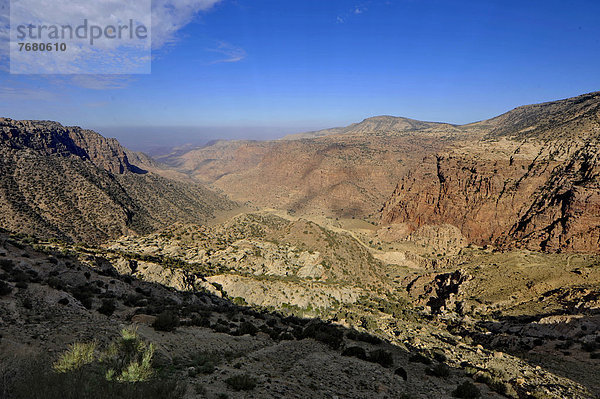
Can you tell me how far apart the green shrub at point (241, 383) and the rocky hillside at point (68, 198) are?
64.3m

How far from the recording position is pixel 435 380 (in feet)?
46.3

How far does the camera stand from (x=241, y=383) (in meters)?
8.73

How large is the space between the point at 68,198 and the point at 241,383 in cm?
8337

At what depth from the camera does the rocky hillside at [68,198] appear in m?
59.4

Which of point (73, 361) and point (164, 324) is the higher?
point (73, 361)

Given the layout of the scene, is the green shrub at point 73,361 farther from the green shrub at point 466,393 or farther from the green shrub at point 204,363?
the green shrub at point 466,393

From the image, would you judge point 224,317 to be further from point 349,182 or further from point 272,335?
point 349,182

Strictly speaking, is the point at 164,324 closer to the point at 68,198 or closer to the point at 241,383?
the point at 241,383

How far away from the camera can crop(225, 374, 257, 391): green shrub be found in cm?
863

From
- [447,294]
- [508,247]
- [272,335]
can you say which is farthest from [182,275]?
[508,247]

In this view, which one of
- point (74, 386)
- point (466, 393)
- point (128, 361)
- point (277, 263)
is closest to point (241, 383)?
point (128, 361)

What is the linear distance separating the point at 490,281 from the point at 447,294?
240 inches

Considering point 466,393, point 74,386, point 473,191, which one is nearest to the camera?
point 74,386

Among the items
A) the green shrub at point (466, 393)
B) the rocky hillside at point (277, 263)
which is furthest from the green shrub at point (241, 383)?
the rocky hillside at point (277, 263)
